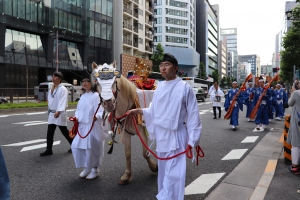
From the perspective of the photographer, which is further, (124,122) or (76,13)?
(76,13)

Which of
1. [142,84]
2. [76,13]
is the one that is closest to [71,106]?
[142,84]

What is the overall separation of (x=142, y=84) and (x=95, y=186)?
2144 mm

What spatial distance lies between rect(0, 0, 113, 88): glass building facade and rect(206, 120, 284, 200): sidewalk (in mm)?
28317

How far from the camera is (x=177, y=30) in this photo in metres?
77.0

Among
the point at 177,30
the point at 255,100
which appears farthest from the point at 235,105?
the point at 177,30

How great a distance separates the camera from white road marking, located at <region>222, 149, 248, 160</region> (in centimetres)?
627

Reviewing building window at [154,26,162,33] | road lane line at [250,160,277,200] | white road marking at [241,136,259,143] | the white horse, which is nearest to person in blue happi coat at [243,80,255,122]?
white road marking at [241,136,259,143]

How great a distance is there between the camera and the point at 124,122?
4277 millimetres

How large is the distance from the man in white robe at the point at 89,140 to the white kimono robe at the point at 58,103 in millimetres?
1174

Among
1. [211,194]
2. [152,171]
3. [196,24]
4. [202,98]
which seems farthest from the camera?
[196,24]

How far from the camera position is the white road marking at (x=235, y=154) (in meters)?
6.27

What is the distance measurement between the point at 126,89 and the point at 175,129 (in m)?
1.46

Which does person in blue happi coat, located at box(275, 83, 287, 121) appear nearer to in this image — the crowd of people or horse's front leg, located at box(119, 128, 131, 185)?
the crowd of people

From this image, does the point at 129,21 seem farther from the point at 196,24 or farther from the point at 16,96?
the point at 196,24
